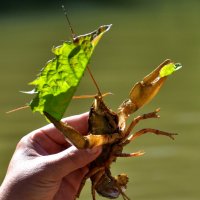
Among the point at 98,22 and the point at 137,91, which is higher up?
the point at 137,91

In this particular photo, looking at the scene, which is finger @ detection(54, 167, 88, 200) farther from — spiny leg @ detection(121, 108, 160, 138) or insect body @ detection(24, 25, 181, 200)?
spiny leg @ detection(121, 108, 160, 138)

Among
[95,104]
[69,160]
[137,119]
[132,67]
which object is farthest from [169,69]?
[132,67]

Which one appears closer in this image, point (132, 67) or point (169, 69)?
point (169, 69)

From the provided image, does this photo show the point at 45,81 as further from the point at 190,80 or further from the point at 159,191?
the point at 190,80

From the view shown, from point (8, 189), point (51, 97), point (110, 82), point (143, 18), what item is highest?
point (51, 97)

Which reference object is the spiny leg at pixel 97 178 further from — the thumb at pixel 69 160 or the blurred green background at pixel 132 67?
the blurred green background at pixel 132 67

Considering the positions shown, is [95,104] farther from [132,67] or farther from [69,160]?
[132,67]

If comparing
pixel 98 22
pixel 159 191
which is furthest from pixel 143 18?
pixel 159 191

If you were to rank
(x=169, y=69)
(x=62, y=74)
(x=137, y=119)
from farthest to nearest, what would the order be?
(x=137, y=119) → (x=169, y=69) → (x=62, y=74)
